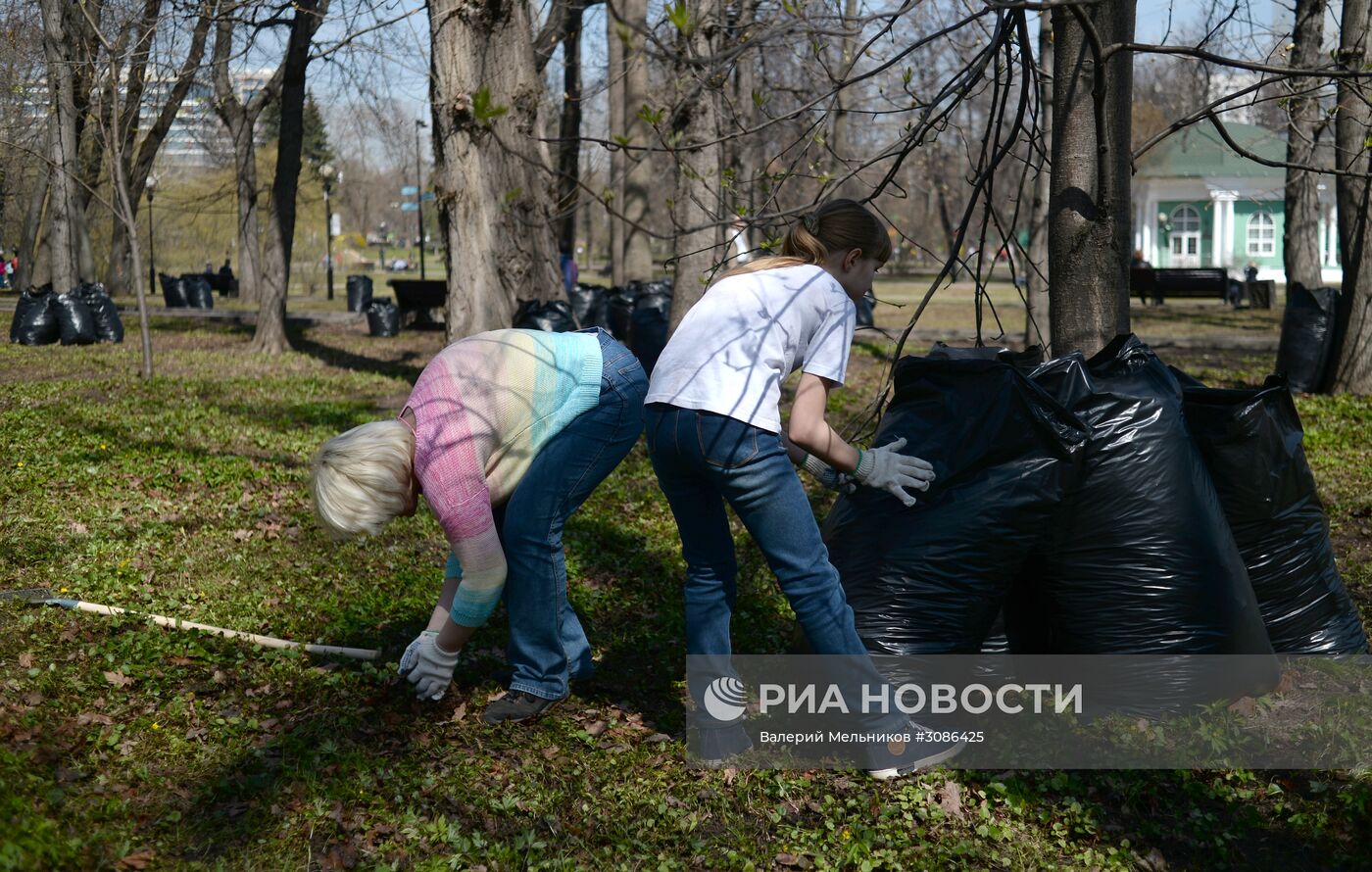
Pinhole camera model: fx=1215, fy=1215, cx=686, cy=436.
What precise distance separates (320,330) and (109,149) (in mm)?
6660

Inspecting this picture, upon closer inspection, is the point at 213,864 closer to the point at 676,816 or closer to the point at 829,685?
the point at 676,816

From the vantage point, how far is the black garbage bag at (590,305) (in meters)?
13.7

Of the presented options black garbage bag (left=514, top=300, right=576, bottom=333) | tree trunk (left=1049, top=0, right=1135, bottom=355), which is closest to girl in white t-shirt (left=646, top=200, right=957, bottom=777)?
tree trunk (left=1049, top=0, right=1135, bottom=355)

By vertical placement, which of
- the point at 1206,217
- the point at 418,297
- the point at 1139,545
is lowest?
the point at 1139,545

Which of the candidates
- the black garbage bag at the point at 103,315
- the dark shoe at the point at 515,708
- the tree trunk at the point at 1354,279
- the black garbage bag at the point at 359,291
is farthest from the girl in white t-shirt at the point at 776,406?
the black garbage bag at the point at 359,291

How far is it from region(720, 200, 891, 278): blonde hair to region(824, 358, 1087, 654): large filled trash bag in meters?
0.55

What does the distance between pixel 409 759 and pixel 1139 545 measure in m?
1.99

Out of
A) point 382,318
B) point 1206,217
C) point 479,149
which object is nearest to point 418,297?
point 382,318

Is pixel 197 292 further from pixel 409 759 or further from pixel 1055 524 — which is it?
pixel 1055 524

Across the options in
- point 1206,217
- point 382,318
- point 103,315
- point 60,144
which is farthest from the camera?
point 1206,217

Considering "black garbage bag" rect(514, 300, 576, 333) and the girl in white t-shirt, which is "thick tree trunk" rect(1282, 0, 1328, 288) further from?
the girl in white t-shirt

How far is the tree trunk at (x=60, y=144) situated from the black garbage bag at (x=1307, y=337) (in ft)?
41.6

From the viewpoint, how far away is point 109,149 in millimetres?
10430

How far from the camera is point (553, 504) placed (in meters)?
3.10
